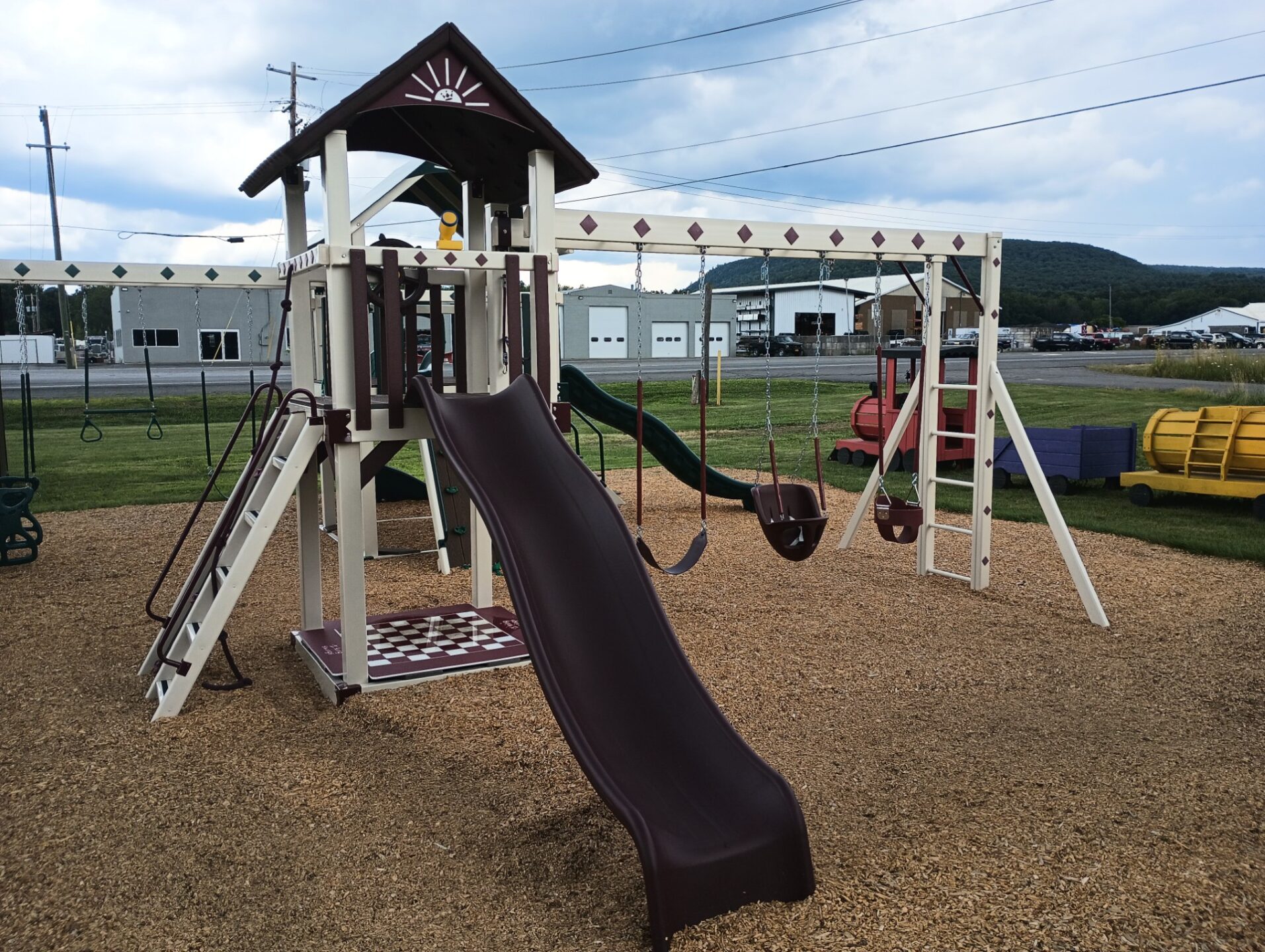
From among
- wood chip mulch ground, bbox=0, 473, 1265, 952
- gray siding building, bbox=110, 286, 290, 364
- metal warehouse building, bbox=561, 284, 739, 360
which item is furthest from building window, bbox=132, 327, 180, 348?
wood chip mulch ground, bbox=0, 473, 1265, 952

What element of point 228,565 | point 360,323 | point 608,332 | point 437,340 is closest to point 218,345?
point 608,332

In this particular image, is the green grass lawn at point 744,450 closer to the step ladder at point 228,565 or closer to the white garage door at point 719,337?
the step ladder at point 228,565

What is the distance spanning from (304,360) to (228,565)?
4.99ft

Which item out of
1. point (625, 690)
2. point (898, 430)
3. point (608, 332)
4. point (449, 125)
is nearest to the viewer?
point (625, 690)

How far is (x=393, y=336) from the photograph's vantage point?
5.05 meters

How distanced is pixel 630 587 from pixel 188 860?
6.06 feet

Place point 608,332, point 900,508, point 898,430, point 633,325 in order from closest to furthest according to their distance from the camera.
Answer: point 900,508 → point 898,430 → point 608,332 → point 633,325

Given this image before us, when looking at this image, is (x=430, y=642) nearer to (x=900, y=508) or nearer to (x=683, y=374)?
(x=900, y=508)

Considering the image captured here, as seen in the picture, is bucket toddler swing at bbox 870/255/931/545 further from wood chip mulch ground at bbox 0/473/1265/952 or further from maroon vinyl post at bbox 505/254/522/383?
maroon vinyl post at bbox 505/254/522/383

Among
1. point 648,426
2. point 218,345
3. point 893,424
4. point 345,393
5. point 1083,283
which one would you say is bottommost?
point 893,424

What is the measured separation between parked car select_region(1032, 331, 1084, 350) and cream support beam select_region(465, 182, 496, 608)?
52.2 metres

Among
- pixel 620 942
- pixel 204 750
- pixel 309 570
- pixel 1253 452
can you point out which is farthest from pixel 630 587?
pixel 1253 452

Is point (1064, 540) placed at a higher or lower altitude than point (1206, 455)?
lower

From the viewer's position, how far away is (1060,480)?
11672 mm
